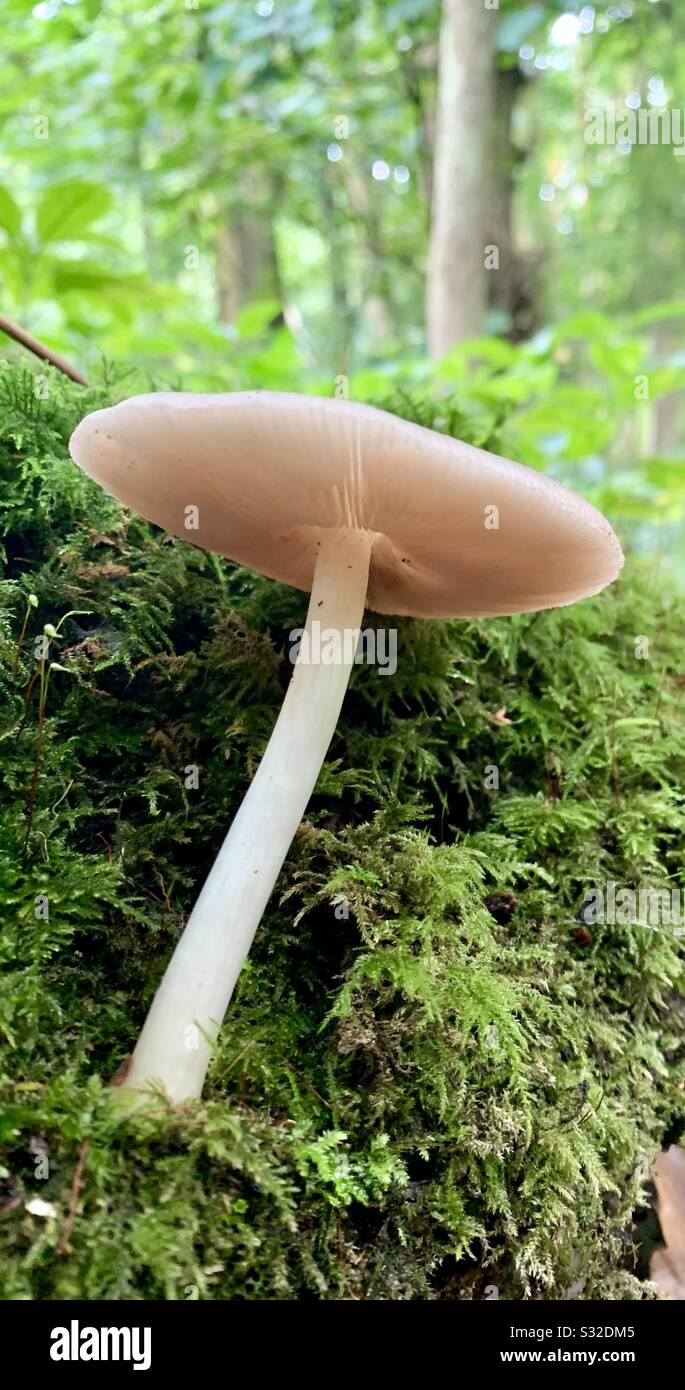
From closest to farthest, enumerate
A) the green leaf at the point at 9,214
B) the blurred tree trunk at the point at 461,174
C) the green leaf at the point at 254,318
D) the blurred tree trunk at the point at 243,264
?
the green leaf at the point at 9,214 < the green leaf at the point at 254,318 < the blurred tree trunk at the point at 461,174 < the blurred tree trunk at the point at 243,264

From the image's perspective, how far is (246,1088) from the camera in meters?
1.35

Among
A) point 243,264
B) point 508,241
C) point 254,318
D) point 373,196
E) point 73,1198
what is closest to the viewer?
point 73,1198

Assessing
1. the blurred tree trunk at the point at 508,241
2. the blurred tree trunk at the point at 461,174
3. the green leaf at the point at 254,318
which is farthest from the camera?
the blurred tree trunk at the point at 508,241

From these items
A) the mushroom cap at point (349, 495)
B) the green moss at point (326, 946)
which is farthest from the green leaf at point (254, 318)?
the mushroom cap at point (349, 495)

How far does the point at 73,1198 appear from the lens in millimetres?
1115

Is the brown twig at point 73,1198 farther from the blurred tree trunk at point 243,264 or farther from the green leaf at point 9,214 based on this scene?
the blurred tree trunk at point 243,264

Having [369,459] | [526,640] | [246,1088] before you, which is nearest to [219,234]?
[526,640]

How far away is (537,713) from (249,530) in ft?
3.08

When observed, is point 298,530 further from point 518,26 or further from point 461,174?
point 518,26

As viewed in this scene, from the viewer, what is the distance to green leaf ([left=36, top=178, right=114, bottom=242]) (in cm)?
285

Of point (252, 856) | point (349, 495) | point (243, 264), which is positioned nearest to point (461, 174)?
point (243, 264)

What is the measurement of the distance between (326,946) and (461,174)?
432cm

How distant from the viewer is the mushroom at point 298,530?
1.19 m

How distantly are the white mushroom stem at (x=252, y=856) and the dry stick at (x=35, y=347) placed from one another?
989 millimetres
